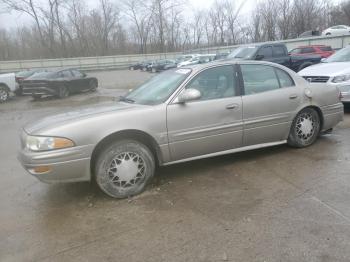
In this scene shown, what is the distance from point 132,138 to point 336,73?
19.9 ft

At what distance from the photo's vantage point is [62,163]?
3.83 metres

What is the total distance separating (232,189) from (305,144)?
81.9 inches

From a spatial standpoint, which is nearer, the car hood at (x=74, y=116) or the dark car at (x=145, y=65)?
the car hood at (x=74, y=116)

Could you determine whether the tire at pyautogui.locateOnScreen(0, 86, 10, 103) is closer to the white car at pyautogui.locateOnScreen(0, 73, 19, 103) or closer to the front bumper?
the white car at pyautogui.locateOnScreen(0, 73, 19, 103)

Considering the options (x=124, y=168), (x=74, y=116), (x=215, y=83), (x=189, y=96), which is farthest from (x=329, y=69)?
(x=74, y=116)

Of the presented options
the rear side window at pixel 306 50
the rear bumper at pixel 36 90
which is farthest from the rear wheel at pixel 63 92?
the rear side window at pixel 306 50

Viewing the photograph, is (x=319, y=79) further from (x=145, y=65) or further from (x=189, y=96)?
(x=145, y=65)

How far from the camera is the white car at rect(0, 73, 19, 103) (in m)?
17.3

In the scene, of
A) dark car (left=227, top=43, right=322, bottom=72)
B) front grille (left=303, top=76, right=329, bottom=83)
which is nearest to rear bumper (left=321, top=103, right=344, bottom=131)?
front grille (left=303, top=76, right=329, bottom=83)

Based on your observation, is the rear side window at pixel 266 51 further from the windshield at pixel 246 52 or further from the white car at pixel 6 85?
the white car at pixel 6 85

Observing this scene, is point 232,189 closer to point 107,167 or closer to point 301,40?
point 107,167

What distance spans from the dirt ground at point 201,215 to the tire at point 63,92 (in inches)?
507

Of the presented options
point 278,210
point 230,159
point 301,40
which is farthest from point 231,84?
point 301,40

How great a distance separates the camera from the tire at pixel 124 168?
4.06m
